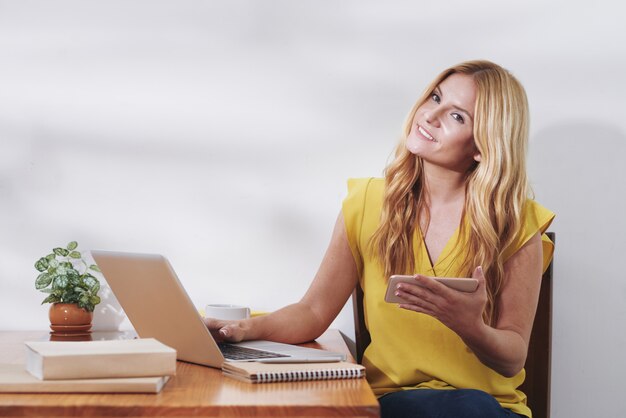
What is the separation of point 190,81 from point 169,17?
178 mm

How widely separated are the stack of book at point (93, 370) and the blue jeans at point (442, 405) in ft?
1.87

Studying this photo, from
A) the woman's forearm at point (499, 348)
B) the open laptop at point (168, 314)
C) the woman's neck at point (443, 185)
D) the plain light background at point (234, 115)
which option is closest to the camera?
the open laptop at point (168, 314)

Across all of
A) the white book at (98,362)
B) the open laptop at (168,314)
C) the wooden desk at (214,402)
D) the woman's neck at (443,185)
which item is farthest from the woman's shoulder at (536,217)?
the white book at (98,362)

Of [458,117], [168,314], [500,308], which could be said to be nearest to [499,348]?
[500,308]

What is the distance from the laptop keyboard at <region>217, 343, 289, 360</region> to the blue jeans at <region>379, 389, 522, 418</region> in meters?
0.31

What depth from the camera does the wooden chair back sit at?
2.12 metres

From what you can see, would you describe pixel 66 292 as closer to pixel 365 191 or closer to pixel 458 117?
pixel 365 191

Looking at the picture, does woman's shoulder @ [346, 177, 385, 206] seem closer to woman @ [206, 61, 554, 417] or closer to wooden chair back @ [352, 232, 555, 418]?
woman @ [206, 61, 554, 417]

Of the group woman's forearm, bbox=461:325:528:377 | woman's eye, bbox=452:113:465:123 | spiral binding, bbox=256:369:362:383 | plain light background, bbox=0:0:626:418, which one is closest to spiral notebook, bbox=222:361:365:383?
spiral binding, bbox=256:369:362:383

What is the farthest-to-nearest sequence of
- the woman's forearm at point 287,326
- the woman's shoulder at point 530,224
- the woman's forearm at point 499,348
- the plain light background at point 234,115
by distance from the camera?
the plain light background at point 234,115 < the woman's shoulder at point 530,224 < the woman's forearm at point 287,326 < the woman's forearm at point 499,348

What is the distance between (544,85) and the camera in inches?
92.0

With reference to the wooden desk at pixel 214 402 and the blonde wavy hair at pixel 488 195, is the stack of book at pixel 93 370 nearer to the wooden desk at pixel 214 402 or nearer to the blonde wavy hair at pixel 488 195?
the wooden desk at pixel 214 402

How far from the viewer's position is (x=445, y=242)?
1.97 meters

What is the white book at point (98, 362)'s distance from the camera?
1.21 meters
